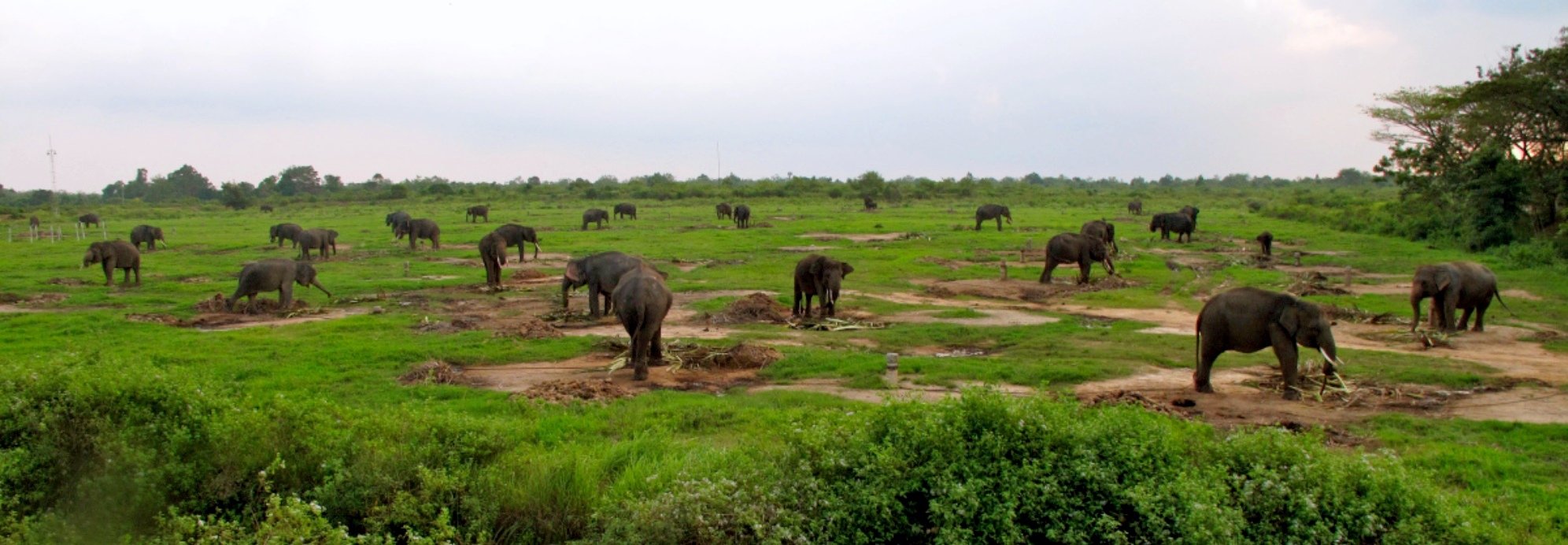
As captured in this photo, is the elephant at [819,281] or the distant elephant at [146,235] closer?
the elephant at [819,281]

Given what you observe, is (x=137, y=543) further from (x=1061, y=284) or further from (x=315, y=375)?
(x=1061, y=284)

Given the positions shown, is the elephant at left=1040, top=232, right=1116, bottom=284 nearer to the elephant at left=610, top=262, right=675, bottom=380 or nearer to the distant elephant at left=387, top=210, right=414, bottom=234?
the elephant at left=610, top=262, right=675, bottom=380

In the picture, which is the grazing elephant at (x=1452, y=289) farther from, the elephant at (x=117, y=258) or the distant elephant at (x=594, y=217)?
the distant elephant at (x=594, y=217)

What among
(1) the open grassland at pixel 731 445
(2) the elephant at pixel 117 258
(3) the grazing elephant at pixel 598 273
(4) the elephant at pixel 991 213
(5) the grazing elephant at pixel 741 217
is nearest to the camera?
(1) the open grassland at pixel 731 445

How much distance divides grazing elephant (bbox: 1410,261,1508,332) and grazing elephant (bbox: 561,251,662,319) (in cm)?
1271

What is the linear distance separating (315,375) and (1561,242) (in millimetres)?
30194

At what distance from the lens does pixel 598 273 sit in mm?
16938

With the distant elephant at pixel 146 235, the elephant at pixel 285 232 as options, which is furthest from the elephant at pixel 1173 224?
the distant elephant at pixel 146 235

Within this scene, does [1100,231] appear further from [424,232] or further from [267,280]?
[424,232]

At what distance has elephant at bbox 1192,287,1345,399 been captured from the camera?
10.9m

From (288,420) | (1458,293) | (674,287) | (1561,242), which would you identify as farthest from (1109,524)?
(1561,242)

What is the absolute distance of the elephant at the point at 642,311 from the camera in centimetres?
1215

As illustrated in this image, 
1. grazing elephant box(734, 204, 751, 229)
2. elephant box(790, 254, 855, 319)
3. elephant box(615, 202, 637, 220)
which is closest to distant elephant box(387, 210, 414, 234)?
elephant box(615, 202, 637, 220)

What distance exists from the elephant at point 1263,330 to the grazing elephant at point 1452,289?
222 inches
